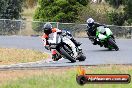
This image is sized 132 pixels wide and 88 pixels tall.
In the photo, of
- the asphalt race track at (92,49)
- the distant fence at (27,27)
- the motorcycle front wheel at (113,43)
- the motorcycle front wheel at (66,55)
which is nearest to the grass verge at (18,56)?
the asphalt race track at (92,49)

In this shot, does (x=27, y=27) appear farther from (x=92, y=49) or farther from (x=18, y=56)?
(x=18, y=56)

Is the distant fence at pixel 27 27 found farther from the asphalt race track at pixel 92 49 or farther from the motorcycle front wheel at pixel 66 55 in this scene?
the motorcycle front wheel at pixel 66 55

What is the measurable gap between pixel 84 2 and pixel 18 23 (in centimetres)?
764

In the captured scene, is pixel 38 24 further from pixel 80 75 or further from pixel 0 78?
pixel 80 75

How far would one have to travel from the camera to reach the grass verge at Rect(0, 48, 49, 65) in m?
22.5

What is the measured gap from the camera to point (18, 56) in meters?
24.3

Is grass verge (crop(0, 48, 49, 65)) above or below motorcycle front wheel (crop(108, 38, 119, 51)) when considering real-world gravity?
below

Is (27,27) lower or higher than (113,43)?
lower

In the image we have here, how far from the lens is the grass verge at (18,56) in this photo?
22.5 m

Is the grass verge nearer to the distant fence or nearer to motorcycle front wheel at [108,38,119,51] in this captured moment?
motorcycle front wheel at [108,38,119,51]

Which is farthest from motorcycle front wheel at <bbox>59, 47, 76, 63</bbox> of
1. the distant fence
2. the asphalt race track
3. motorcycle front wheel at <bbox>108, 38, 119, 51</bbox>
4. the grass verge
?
the distant fence

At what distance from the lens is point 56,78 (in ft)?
44.5

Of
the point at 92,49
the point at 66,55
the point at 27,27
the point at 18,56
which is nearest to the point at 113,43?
the point at 92,49

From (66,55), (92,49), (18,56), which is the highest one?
(66,55)
